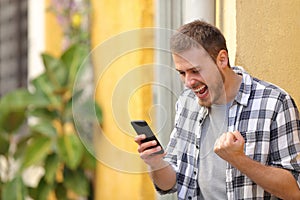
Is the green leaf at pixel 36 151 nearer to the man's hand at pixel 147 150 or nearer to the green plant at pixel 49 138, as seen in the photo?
the green plant at pixel 49 138

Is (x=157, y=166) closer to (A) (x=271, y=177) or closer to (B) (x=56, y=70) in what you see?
(A) (x=271, y=177)

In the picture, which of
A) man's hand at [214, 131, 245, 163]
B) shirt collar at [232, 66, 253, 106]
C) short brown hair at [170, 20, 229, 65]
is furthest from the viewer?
shirt collar at [232, 66, 253, 106]

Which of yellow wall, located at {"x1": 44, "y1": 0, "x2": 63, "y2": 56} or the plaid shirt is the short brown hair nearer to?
the plaid shirt

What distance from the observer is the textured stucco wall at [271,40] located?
11.8 ft

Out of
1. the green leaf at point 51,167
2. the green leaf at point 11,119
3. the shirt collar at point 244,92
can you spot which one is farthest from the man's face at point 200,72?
the green leaf at point 11,119

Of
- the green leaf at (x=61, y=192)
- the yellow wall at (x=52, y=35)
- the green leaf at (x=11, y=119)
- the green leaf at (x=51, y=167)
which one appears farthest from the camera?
the yellow wall at (x=52, y=35)

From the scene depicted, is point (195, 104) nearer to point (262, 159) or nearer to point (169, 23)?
point (262, 159)

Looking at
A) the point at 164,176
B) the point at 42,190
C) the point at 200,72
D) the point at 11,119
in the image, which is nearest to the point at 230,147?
the point at 200,72

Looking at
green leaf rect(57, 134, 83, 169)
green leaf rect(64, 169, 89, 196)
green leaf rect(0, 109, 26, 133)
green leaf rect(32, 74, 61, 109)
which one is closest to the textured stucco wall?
green leaf rect(57, 134, 83, 169)

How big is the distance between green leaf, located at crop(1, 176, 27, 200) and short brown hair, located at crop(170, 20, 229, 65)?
14.1 ft

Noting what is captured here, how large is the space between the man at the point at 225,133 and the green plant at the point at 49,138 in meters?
3.81

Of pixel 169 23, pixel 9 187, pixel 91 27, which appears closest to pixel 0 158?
pixel 9 187

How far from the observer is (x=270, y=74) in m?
3.60

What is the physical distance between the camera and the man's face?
8.95 ft
